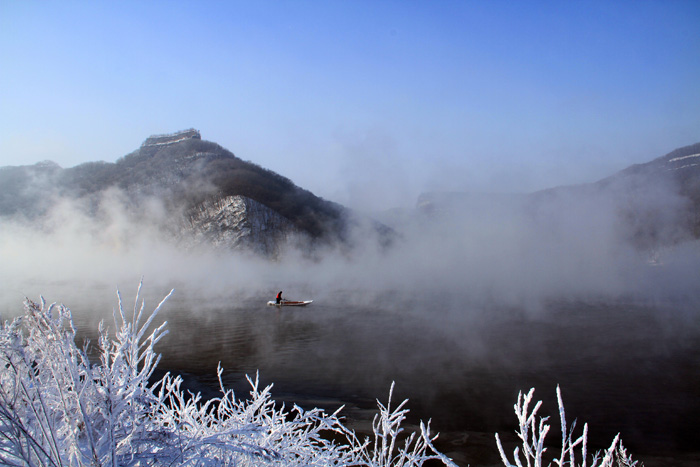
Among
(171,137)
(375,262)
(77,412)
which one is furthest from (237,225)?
(77,412)

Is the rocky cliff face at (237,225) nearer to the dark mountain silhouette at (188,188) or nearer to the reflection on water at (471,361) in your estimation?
the dark mountain silhouette at (188,188)

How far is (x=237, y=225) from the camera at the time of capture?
4175 centimetres

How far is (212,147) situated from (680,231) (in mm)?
63602

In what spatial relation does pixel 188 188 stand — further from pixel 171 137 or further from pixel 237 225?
pixel 171 137

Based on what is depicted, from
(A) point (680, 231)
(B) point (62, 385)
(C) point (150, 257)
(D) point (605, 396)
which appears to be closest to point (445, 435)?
(D) point (605, 396)

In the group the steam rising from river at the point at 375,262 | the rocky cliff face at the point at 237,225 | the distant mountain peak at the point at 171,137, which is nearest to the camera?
the steam rising from river at the point at 375,262

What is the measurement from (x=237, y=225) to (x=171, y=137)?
2949 centimetres

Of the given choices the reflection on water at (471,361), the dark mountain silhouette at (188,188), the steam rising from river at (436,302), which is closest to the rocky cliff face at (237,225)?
the dark mountain silhouette at (188,188)

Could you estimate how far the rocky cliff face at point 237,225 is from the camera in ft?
136

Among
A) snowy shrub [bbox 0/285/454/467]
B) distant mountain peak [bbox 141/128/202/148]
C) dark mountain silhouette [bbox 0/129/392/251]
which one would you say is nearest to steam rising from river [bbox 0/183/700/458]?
dark mountain silhouette [bbox 0/129/392/251]

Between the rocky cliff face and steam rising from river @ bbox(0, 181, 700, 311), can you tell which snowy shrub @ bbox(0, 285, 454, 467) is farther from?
the rocky cliff face

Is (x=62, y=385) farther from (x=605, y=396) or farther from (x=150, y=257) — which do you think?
(x=150, y=257)

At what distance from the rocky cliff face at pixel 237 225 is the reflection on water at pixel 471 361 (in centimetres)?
2075

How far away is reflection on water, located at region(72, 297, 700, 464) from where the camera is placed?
862 centimetres
